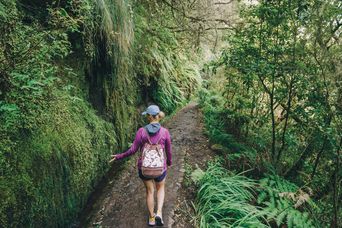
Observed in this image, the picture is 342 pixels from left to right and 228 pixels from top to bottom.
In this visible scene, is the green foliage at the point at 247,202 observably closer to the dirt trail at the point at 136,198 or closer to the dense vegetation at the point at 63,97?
the dirt trail at the point at 136,198

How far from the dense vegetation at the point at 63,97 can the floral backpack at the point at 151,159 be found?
1170mm

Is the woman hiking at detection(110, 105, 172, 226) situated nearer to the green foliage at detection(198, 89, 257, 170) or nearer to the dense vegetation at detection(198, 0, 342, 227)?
the dense vegetation at detection(198, 0, 342, 227)

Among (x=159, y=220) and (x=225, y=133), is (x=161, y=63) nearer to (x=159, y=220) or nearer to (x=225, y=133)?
(x=225, y=133)

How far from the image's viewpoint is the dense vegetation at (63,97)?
372 centimetres

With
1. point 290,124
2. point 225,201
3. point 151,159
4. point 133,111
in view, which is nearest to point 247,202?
point 225,201

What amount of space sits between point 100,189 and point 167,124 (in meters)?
4.30

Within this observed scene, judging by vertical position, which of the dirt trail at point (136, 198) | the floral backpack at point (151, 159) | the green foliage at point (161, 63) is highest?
the green foliage at point (161, 63)

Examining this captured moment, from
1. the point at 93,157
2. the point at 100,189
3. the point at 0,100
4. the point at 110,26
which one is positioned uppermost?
the point at 110,26

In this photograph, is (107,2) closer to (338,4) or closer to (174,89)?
(338,4)

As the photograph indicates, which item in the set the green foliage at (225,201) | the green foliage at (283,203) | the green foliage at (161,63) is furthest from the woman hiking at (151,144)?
the green foliage at (161,63)

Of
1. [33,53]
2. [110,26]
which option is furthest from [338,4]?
[33,53]

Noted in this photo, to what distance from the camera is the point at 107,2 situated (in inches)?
239

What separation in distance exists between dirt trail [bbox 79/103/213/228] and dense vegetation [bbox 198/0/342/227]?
1.18 feet

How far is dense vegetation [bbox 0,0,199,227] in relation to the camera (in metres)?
3.72
